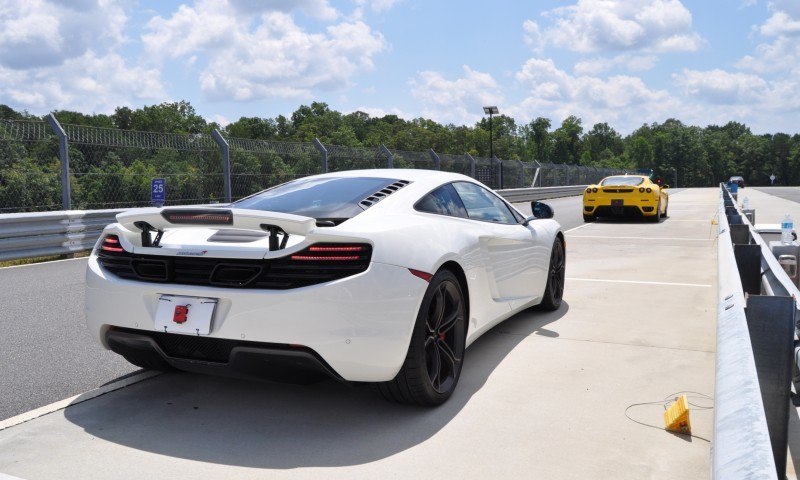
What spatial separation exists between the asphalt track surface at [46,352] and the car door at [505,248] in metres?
2.47

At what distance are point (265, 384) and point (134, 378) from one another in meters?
0.83

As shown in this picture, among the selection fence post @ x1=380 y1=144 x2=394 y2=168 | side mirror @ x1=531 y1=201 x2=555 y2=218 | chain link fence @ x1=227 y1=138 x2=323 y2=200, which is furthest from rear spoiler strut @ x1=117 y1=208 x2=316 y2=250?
fence post @ x1=380 y1=144 x2=394 y2=168

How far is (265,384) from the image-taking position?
165 inches

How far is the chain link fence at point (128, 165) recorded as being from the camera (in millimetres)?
10867

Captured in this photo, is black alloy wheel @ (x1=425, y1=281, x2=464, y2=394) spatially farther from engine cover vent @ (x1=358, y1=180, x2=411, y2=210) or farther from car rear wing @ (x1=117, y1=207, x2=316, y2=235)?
car rear wing @ (x1=117, y1=207, x2=316, y2=235)

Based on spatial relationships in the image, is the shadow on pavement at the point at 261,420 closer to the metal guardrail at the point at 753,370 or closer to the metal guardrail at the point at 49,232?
the metal guardrail at the point at 753,370

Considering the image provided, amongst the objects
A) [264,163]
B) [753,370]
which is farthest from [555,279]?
[264,163]

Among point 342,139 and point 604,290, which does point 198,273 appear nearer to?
point 604,290

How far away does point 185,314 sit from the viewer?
335 cm

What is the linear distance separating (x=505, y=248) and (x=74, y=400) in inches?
114

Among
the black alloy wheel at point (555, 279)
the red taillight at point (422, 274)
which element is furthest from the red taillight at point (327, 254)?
the black alloy wheel at point (555, 279)

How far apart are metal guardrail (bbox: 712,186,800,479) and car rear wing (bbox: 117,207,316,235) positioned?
189 centimetres

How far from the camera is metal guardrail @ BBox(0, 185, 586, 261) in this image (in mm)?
9875

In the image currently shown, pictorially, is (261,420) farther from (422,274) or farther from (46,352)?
(46,352)
